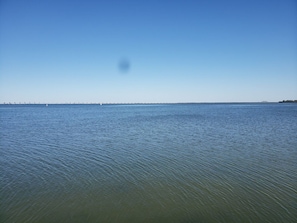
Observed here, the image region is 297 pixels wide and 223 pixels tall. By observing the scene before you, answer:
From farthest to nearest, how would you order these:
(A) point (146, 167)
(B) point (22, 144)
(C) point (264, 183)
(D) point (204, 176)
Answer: (B) point (22, 144), (A) point (146, 167), (D) point (204, 176), (C) point (264, 183)

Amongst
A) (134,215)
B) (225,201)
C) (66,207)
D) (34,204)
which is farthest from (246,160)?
(34,204)

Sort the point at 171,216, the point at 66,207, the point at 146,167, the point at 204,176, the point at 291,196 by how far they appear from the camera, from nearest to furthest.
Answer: the point at 171,216, the point at 66,207, the point at 291,196, the point at 204,176, the point at 146,167

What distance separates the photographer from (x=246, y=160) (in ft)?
51.8

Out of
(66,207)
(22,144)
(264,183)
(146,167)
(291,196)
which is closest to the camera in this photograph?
(66,207)

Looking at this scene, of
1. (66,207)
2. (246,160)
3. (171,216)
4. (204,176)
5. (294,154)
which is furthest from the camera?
(294,154)

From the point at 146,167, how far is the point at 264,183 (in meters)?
7.75

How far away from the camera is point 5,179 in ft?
39.9

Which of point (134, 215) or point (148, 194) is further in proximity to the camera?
point (148, 194)

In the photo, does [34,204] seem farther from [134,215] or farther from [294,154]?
[294,154]

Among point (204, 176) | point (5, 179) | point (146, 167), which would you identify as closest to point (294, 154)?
point (204, 176)

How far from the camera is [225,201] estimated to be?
9.41 metres

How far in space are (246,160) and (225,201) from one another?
304 inches

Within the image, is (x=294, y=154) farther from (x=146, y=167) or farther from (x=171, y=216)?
(x=171, y=216)

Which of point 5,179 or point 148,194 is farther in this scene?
point 5,179
